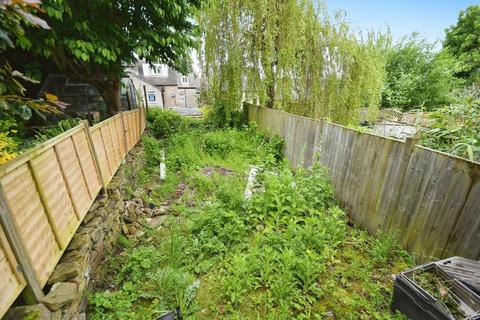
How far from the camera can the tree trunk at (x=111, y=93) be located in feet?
18.9

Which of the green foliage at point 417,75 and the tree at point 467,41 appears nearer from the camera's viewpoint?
the green foliage at point 417,75

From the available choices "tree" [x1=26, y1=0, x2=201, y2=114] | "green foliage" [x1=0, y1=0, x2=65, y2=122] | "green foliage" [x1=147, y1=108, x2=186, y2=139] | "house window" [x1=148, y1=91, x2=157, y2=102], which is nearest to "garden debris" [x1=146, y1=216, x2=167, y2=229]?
"green foliage" [x1=0, y1=0, x2=65, y2=122]

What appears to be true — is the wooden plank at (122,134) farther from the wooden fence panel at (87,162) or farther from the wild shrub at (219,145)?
the wild shrub at (219,145)

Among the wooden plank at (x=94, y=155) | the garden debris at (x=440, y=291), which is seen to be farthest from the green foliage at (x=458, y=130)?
the wooden plank at (x=94, y=155)

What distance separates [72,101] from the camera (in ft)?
24.7

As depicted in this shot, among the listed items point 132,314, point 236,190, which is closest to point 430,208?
point 236,190

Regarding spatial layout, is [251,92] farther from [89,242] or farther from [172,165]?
[89,242]

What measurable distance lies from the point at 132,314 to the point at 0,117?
3491 millimetres

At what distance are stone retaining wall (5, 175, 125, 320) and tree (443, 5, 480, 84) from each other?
24.6 metres

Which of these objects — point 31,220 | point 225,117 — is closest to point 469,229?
point 31,220

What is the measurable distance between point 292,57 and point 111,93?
5.33 m

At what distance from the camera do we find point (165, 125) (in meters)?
9.39

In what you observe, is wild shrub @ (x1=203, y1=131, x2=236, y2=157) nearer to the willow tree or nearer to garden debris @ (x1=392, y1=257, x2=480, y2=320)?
the willow tree

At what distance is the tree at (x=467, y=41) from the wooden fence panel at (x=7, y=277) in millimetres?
25176
